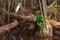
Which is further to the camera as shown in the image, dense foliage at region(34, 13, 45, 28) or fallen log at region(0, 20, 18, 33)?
dense foliage at region(34, 13, 45, 28)

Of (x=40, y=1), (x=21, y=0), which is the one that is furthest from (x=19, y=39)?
(x=21, y=0)

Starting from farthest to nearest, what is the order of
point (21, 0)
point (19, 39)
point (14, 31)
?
point (21, 0) → point (14, 31) → point (19, 39)

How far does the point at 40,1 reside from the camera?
23.4 feet

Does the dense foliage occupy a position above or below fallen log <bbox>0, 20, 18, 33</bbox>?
above

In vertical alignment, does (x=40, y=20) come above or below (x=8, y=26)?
above

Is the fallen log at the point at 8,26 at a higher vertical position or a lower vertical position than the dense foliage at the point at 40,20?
lower

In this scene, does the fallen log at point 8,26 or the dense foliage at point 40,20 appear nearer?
the fallen log at point 8,26

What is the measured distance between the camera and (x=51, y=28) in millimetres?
7277

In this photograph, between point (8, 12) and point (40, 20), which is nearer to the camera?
point (40, 20)

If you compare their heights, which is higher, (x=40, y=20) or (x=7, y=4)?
(x=7, y=4)

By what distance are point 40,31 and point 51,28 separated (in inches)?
16.7

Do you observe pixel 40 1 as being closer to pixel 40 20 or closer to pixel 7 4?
pixel 40 20

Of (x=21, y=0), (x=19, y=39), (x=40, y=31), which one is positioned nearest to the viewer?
(x=19, y=39)

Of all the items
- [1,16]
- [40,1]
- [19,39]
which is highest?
[40,1]
